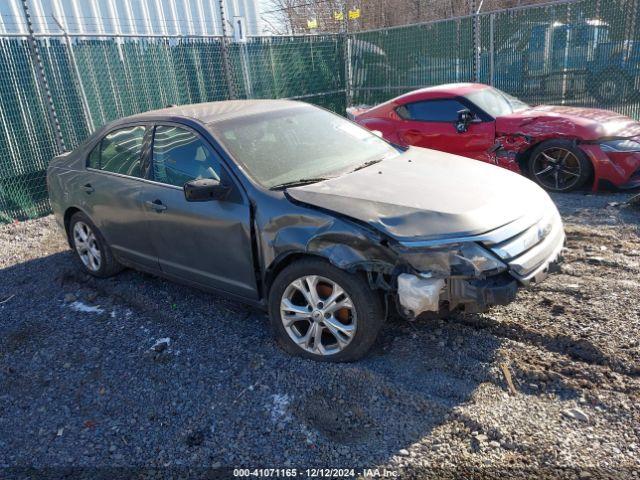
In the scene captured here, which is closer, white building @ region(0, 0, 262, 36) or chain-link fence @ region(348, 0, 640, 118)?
chain-link fence @ region(348, 0, 640, 118)

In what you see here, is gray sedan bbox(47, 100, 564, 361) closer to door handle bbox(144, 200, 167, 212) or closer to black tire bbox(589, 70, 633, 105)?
door handle bbox(144, 200, 167, 212)

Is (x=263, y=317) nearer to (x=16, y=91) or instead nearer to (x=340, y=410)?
(x=340, y=410)

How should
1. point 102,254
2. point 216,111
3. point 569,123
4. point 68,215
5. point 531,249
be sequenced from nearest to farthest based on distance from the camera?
point 531,249, point 216,111, point 102,254, point 68,215, point 569,123

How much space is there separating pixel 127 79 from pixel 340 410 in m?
7.56

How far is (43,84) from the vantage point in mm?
7543

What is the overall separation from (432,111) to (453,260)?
196 inches

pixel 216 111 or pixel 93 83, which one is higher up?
pixel 93 83

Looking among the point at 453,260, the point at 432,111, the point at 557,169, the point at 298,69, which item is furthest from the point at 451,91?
the point at 298,69

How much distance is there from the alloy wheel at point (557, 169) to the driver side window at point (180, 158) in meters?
4.59

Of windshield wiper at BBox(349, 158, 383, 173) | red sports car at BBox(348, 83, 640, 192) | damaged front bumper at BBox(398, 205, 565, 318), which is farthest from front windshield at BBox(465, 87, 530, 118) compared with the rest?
damaged front bumper at BBox(398, 205, 565, 318)

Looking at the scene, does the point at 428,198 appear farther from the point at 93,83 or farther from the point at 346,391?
the point at 93,83

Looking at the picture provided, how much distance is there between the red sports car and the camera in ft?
20.2

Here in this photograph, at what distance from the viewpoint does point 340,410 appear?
2.91m

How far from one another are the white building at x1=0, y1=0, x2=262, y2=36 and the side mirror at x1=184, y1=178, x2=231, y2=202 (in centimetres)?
770
